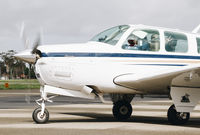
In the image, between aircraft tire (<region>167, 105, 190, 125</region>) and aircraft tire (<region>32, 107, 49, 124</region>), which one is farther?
aircraft tire (<region>167, 105, 190, 125</region>)

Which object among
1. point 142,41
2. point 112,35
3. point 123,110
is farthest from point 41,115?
point 142,41

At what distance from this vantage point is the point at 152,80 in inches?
421

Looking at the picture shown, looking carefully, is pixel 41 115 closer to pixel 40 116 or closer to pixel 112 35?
pixel 40 116

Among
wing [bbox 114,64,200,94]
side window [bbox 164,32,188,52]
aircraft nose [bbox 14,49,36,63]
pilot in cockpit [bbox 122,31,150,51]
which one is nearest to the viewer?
wing [bbox 114,64,200,94]

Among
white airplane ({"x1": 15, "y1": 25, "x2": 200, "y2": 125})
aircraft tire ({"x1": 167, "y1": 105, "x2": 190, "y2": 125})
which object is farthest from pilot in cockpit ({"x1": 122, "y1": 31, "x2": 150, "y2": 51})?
aircraft tire ({"x1": 167, "y1": 105, "x2": 190, "y2": 125})

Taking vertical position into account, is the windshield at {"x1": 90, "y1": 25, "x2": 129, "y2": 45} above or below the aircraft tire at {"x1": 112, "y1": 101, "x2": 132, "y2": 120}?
above

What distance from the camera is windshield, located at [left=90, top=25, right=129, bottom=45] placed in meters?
11.4

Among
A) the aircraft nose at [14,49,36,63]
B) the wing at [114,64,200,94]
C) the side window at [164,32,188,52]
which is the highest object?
the side window at [164,32,188,52]

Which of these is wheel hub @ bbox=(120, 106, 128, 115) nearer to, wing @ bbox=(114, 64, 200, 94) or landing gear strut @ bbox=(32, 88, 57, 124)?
wing @ bbox=(114, 64, 200, 94)

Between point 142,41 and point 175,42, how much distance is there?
2.96 feet

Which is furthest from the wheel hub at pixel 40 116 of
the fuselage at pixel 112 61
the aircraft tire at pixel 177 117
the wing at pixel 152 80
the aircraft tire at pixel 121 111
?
the aircraft tire at pixel 177 117

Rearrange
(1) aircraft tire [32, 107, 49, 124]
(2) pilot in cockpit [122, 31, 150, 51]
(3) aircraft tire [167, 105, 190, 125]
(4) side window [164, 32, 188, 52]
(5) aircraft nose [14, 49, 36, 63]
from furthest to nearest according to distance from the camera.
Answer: (3) aircraft tire [167, 105, 190, 125] < (4) side window [164, 32, 188, 52] < (2) pilot in cockpit [122, 31, 150, 51] < (1) aircraft tire [32, 107, 49, 124] < (5) aircraft nose [14, 49, 36, 63]

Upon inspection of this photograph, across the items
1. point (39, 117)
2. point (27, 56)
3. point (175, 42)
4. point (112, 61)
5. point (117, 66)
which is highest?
point (175, 42)

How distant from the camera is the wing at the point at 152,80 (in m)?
10.2
